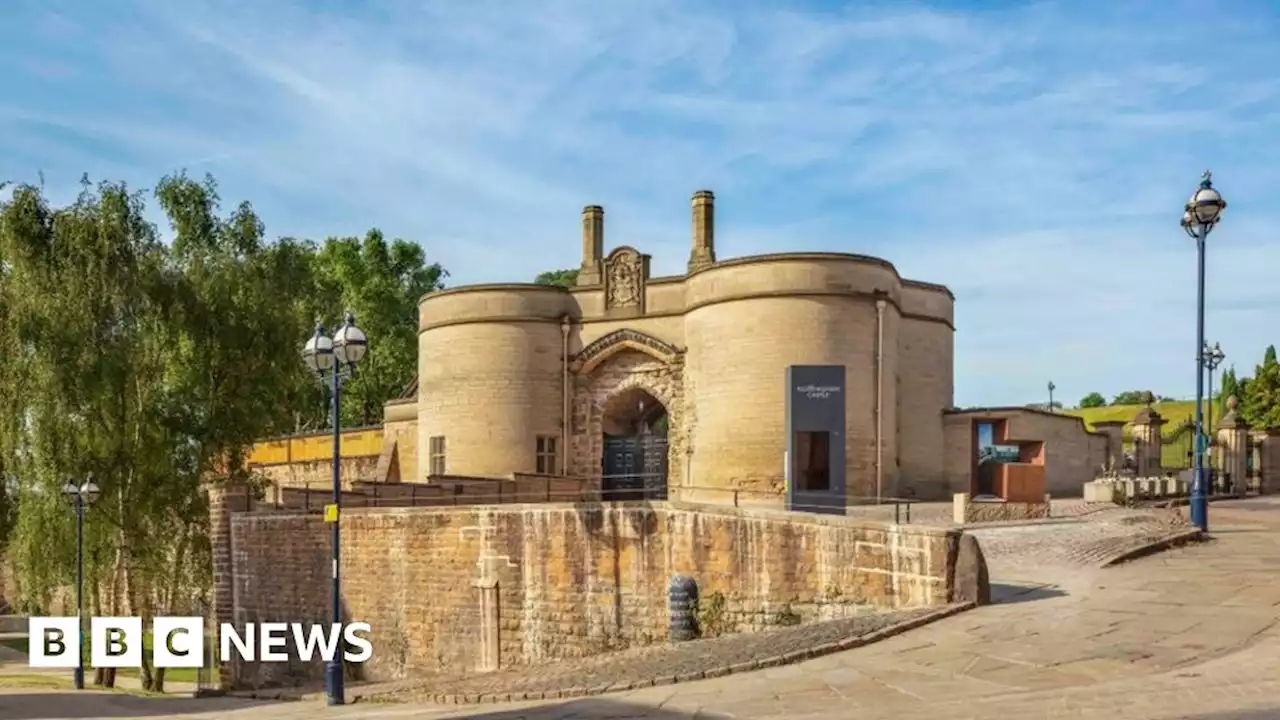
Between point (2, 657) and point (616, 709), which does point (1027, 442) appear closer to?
point (616, 709)

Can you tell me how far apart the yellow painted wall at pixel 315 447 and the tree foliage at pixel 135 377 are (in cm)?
689

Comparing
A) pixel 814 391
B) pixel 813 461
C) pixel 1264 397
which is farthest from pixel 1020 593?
pixel 1264 397

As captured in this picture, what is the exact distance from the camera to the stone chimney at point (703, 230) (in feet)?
107

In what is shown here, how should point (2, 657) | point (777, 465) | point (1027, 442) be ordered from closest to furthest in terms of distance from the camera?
point (777, 465), point (1027, 442), point (2, 657)

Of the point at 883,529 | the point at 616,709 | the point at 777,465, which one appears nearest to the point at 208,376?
the point at 777,465

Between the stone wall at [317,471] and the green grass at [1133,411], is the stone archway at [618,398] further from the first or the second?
the green grass at [1133,411]

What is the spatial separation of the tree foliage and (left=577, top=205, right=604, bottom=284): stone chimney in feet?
26.3

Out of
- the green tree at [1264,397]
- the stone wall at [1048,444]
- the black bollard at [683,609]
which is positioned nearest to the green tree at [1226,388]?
the green tree at [1264,397]

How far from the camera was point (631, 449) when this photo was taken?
32750mm

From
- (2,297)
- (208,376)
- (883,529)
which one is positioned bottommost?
(883,529)

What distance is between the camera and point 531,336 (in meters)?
33.0

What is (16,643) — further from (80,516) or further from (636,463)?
(636,463)

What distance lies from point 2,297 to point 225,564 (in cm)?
835

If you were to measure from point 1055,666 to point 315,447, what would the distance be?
36734mm
